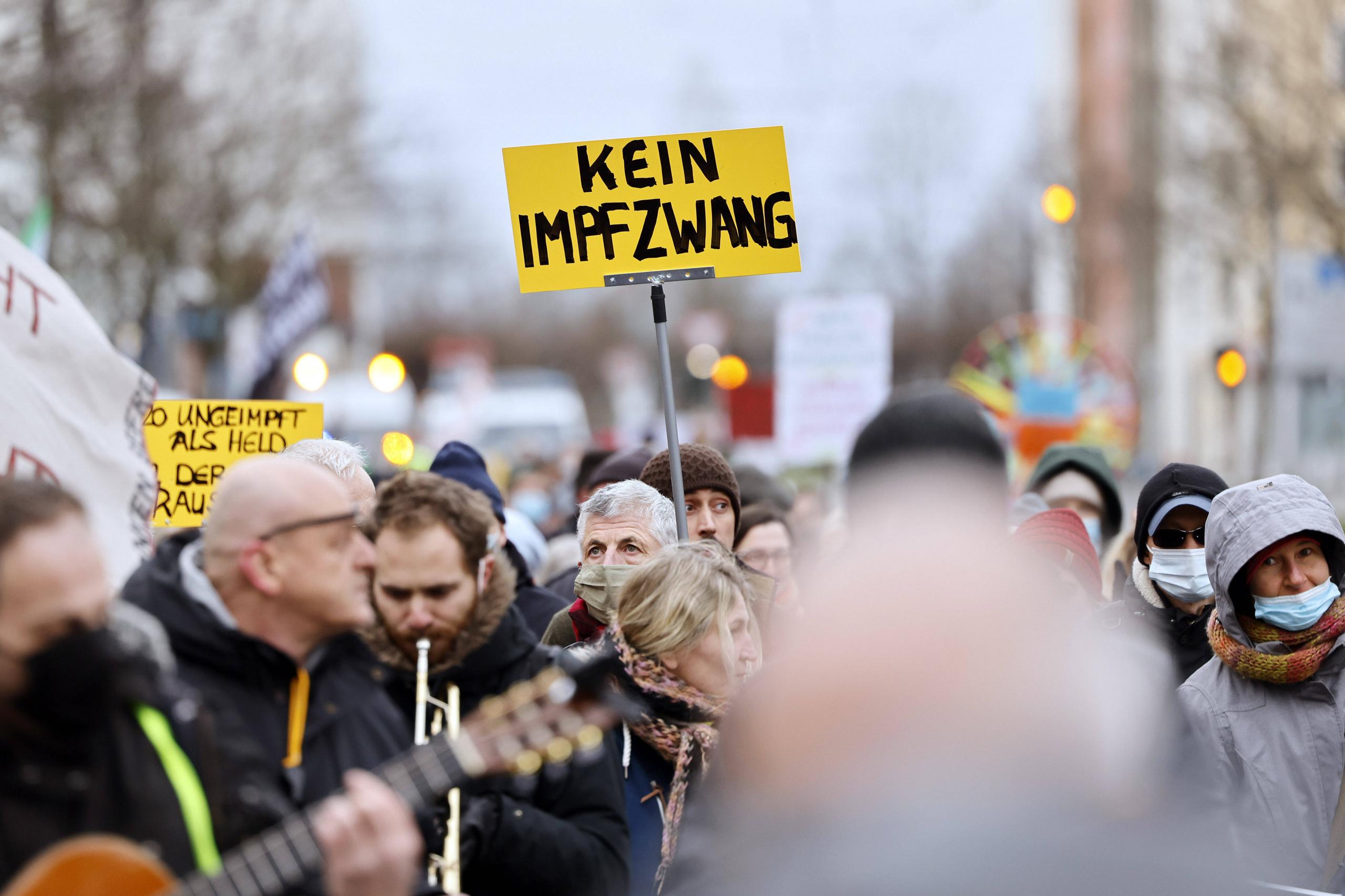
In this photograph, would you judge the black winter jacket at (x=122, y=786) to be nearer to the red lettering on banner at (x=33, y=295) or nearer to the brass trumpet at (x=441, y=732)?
the brass trumpet at (x=441, y=732)

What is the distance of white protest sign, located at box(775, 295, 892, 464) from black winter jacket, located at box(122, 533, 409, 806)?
9942mm

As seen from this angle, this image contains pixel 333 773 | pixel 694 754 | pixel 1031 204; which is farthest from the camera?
pixel 1031 204

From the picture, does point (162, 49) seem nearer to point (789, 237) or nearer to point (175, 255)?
point (175, 255)

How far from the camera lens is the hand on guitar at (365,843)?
2.42m

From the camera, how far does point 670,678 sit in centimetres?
408

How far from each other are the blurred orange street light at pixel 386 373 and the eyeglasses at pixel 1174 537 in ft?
27.0

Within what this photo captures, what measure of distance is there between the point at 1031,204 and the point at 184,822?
45.2m

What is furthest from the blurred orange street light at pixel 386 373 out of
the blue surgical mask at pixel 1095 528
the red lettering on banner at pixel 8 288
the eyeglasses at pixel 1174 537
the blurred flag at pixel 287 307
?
the eyeglasses at pixel 1174 537

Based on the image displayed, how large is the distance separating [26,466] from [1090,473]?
14.8 feet

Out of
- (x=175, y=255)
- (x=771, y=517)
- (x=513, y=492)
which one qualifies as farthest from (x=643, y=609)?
(x=175, y=255)

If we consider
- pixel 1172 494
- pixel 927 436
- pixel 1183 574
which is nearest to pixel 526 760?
pixel 927 436

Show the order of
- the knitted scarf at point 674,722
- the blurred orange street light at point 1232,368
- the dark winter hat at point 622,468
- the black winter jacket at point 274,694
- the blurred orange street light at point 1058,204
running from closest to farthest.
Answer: the black winter jacket at point 274,694, the knitted scarf at point 674,722, the dark winter hat at point 622,468, the blurred orange street light at point 1232,368, the blurred orange street light at point 1058,204

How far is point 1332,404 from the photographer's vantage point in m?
37.5

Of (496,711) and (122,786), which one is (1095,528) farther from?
(122,786)
